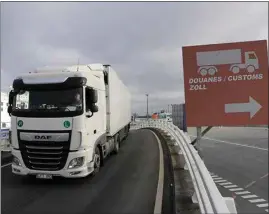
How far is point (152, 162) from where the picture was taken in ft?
Result: 46.1

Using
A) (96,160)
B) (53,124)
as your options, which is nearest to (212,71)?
(53,124)

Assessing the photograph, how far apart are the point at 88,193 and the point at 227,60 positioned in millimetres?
4735

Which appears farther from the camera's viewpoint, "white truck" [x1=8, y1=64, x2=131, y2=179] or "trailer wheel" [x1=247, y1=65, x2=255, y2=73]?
"white truck" [x1=8, y1=64, x2=131, y2=179]

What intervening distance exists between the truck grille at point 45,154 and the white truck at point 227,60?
4.37 meters

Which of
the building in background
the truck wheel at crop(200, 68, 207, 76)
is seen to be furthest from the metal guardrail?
the truck wheel at crop(200, 68, 207, 76)

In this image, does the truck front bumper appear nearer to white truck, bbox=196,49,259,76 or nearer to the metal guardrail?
the metal guardrail

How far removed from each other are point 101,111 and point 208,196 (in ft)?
24.6

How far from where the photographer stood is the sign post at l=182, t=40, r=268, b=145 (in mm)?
7344

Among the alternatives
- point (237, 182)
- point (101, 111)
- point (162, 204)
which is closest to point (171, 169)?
point (101, 111)

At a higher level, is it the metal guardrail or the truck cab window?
the truck cab window

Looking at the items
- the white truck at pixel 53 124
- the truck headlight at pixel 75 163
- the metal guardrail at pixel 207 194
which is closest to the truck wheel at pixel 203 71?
the metal guardrail at pixel 207 194

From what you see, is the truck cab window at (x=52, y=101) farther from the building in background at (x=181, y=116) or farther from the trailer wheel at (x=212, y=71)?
the trailer wheel at (x=212, y=71)

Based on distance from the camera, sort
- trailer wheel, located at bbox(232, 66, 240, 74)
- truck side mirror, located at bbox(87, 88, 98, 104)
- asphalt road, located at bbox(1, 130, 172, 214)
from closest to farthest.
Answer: trailer wheel, located at bbox(232, 66, 240, 74) → asphalt road, located at bbox(1, 130, 172, 214) → truck side mirror, located at bbox(87, 88, 98, 104)

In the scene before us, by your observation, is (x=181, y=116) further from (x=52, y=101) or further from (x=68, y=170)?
(x=52, y=101)
